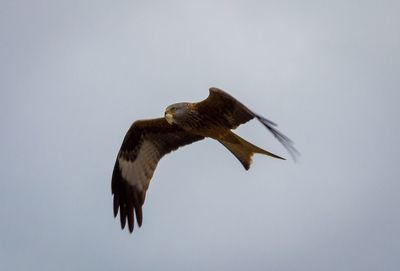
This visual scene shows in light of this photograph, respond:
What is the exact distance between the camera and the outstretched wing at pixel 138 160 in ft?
36.5

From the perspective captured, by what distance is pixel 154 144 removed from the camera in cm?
1123

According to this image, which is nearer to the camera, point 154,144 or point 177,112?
point 177,112

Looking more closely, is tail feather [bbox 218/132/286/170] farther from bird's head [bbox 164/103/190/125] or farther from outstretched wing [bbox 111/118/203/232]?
outstretched wing [bbox 111/118/203/232]

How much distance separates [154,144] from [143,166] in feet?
1.15

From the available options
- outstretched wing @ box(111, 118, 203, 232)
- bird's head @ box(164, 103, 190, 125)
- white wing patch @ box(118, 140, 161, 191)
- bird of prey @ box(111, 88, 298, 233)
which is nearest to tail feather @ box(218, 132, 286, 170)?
bird of prey @ box(111, 88, 298, 233)

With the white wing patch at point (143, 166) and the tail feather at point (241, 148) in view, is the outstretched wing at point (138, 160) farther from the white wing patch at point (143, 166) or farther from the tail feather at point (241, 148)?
the tail feather at point (241, 148)

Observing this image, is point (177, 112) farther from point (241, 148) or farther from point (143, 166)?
point (143, 166)

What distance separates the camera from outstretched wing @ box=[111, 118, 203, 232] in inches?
438

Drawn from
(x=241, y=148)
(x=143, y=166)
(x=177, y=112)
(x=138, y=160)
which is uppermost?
(x=177, y=112)

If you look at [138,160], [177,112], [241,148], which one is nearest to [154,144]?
[138,160]

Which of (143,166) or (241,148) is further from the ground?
(143,166)

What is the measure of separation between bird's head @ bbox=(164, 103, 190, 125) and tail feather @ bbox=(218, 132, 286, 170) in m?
0.57

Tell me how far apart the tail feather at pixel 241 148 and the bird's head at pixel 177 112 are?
1.89ft

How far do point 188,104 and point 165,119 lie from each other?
81cm
